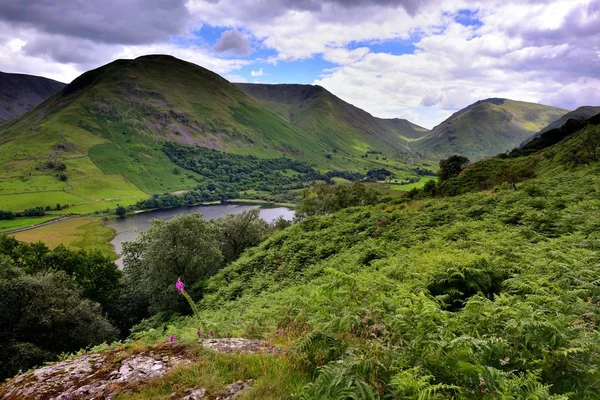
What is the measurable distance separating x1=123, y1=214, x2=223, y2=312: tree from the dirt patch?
900 inches

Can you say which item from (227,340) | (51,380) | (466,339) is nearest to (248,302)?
(227,340)

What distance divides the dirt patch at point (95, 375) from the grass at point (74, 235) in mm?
101191

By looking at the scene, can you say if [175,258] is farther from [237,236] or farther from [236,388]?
[236,388]

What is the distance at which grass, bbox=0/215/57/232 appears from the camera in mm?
132700

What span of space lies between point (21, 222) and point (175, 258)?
154 m

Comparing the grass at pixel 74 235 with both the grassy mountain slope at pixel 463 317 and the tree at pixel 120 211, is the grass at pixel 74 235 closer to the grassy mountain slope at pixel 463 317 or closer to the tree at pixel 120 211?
the tree at pixel 120 211

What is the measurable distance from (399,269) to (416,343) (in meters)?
8.17

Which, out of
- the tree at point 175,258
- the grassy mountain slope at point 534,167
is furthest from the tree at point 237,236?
the grassy mountain slope at point 534,167

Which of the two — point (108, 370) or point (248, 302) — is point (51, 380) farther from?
point (248, 302)

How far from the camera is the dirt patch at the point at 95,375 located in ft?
21.2

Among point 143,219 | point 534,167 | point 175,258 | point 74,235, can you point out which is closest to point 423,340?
point 175,258

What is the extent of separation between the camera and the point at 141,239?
4175cm

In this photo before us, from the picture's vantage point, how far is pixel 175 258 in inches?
1348

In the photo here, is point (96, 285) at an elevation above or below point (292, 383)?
below
